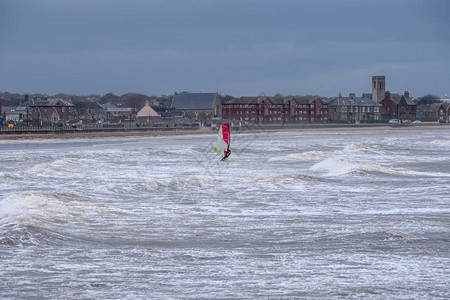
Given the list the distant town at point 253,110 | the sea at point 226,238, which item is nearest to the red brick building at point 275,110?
the distant town at point 253,110

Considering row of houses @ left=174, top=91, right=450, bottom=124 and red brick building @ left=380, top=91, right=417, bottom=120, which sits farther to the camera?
red brick building @ left=380, top=91, right=417, bottom=120

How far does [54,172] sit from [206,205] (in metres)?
16.7

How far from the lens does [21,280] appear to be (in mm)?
14891

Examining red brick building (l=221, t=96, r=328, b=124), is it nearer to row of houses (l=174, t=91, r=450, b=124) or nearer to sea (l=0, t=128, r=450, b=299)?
row of houses (l=174, t=91, r=450, b=124)

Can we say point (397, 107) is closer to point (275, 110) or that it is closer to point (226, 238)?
point (275, 110)

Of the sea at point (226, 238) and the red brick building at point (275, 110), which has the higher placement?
the red brick building at point (275, 110)

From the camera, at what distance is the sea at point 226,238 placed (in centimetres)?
1451

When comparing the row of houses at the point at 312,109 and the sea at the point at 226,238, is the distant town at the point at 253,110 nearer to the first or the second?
the row of houses at the point at 312,109

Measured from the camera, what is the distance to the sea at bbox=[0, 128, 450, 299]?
47.6ft

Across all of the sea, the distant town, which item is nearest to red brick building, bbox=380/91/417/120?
the distant town

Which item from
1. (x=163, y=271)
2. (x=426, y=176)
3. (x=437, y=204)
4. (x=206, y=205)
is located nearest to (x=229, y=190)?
(x=206, y=205)

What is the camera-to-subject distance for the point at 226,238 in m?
19.6

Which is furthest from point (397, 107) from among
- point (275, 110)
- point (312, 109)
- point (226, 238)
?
point (226, 238)

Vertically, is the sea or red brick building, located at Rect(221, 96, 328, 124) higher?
red brick building, located at Rect(221, 96, 328, 124)
